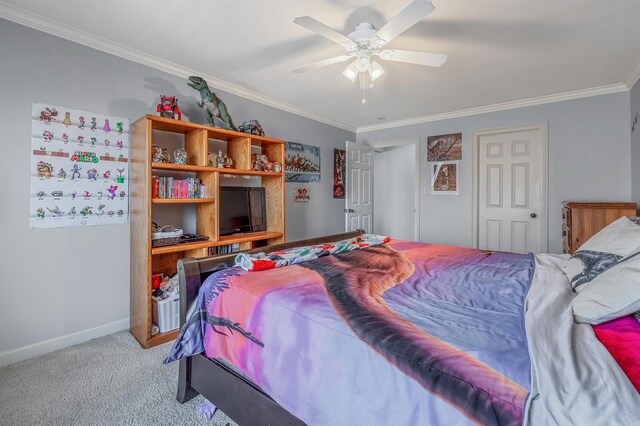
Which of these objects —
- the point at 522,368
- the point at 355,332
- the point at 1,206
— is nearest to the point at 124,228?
the point at 1,206

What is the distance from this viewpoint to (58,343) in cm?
227

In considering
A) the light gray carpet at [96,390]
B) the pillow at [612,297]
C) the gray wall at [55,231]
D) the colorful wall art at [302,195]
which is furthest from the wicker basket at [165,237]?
the pillow at [612,297]

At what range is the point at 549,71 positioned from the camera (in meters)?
2.96

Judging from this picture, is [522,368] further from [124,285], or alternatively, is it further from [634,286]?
[124,285]

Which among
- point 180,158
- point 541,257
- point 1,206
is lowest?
point 541,257

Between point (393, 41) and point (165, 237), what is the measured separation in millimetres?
2413

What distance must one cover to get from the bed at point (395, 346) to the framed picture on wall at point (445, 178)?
8.82 feet

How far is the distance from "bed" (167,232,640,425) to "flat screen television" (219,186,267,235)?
132 cm

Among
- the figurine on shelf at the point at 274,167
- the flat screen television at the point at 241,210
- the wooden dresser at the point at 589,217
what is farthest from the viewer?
the figurine on shelf at the point at 274,167

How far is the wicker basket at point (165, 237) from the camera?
2.42 meters

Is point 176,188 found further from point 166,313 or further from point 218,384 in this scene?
point 218,384

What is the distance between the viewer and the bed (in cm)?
70

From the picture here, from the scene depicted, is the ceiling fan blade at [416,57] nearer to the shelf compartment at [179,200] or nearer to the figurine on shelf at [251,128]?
A: the figurine on shelf at [251,128]

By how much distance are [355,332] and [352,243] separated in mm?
1384
